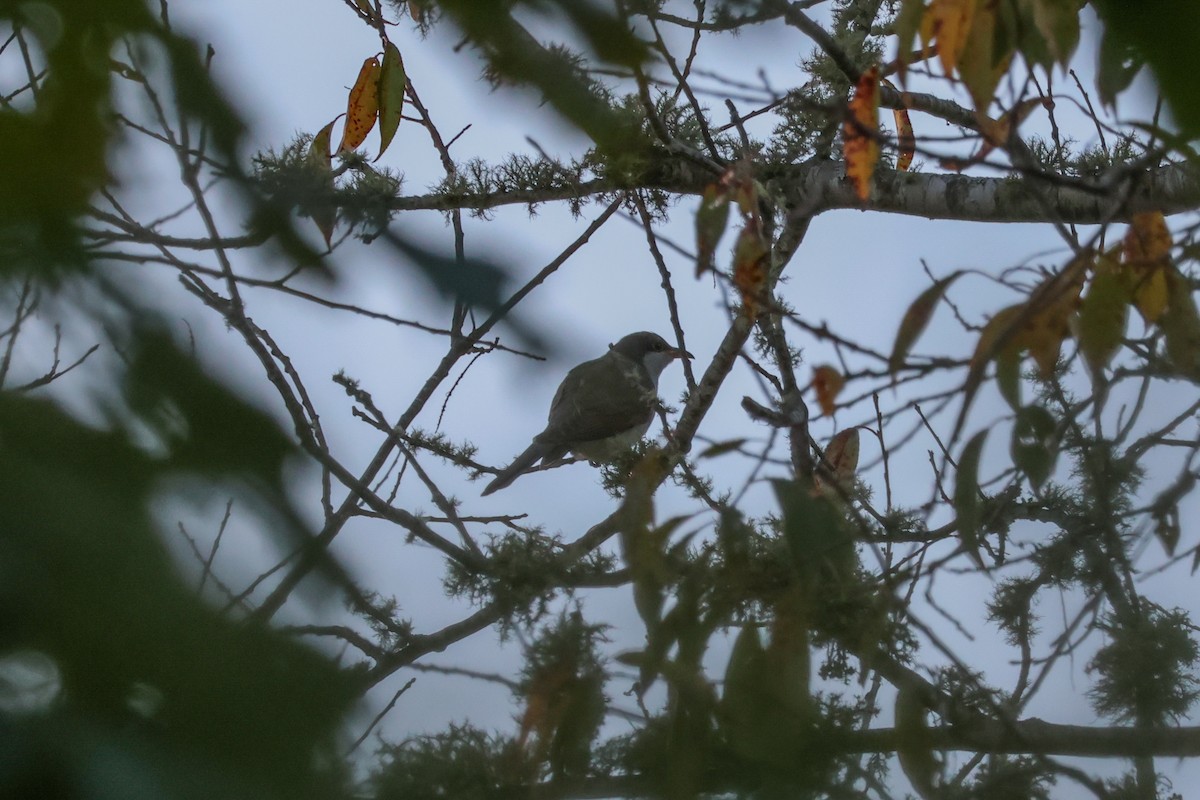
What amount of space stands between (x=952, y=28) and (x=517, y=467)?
11.6 ft

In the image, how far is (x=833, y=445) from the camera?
267cm

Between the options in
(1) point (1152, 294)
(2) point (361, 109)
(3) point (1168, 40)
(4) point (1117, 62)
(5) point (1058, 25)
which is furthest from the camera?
(2) point (361, 109)

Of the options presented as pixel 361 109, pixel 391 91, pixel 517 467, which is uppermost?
pixel 517 467

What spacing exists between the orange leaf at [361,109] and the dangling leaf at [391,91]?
2.83 ft

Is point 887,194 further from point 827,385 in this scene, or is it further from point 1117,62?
point 1117,62

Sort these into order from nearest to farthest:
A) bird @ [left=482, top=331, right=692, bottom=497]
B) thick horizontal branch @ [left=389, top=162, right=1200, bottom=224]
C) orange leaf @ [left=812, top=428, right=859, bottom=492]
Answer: orange leaf @ [left=812, top=428, right=859, bottom=492] → thick horizontal branch @ [left=389, top=162, right=1200, bottom=224] → bird @ [left=482, top=331, right=692, bottom=497]

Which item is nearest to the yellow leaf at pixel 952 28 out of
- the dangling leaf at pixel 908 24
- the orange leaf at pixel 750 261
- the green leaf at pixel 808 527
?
the dangling leaf at pixel 908 24

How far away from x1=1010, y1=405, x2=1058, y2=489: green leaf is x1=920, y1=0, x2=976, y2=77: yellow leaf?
0.65m

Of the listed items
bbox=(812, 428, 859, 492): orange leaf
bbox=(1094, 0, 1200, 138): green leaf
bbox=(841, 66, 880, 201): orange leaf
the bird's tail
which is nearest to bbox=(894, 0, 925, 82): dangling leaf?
bbox=(841, 66, 880, 201): orange leaf

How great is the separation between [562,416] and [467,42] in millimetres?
4603

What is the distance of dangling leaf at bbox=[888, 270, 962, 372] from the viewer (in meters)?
1.35

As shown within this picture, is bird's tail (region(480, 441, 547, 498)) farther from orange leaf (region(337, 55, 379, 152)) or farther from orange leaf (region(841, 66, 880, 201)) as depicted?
orange leaf (region(841, 66, 880, 201))

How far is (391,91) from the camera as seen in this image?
5.41 feet

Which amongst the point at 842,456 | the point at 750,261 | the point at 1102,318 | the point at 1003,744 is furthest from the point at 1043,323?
the point at 842,456
